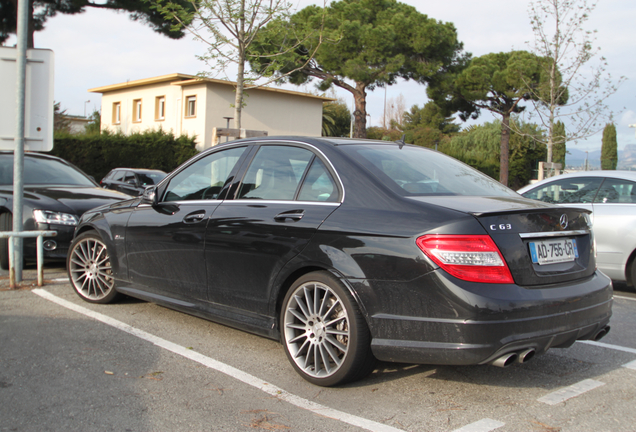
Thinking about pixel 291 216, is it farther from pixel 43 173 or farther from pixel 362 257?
pixel 43 173

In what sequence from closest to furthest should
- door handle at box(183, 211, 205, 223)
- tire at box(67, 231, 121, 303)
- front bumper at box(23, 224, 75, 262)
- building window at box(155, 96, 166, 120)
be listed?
1. door handle at box(183, 211, 205, 223)
2. tire at box(67, 231, 121, 303)
3. front bumper at box(23, 224, 75, 262)
4. building window at box(155, 96, 166, 120)

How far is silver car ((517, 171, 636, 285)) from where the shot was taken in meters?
7.16

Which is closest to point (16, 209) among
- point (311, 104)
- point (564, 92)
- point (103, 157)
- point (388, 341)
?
point (388, 341)

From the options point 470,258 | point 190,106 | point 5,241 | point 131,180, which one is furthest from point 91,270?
point 190,106

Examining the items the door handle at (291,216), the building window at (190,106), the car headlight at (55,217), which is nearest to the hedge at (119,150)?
the building window at (190,106)

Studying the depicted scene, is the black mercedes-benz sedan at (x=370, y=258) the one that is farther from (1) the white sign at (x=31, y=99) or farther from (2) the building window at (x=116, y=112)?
(2) the building window at (x=116, y=112)

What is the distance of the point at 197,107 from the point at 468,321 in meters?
33.1

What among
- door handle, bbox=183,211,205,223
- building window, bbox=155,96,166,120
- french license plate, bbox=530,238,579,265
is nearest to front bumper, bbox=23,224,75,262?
door handle, bbox=183,211,205,223

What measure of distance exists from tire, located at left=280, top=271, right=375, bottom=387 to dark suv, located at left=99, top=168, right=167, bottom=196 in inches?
602

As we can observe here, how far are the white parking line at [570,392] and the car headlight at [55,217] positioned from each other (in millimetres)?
5769

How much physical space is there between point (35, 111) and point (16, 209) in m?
1.17

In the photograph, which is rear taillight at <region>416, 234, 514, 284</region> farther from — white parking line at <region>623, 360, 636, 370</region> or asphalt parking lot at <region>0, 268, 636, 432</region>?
white parking line at <region>623, 360, 636, 370</region>

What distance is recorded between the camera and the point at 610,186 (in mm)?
7477

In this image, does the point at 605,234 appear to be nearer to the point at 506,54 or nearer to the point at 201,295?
the point at 201,295
